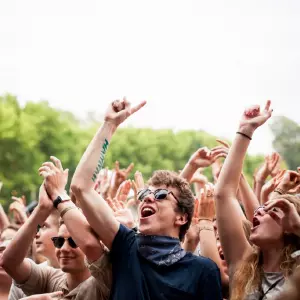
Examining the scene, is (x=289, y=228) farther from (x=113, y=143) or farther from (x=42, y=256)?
(x=113, y=143)

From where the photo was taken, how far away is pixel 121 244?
341cm

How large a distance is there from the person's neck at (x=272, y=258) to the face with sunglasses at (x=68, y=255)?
3.37ft

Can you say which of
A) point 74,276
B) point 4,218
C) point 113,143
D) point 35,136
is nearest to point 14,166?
point 35,136

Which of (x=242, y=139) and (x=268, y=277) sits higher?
(x=242, y=139)

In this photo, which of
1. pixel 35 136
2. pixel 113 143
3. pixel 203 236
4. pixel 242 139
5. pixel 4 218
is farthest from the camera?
pixel 113 143

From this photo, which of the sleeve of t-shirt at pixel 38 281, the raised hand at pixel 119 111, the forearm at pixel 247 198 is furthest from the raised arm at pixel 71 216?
the forearm at pixel 247 198

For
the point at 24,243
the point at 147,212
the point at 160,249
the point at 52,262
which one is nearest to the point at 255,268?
the point at 160,249

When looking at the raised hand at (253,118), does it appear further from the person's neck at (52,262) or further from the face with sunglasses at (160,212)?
the person's neck at (52,262)

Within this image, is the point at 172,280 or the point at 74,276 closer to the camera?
the point at 172,280

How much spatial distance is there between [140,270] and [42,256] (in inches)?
85.9

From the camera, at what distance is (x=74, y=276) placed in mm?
3926

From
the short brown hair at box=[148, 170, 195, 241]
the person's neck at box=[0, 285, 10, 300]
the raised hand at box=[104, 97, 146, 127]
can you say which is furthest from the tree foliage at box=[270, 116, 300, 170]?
the raised hand at box=[104, 97, 146, 127]

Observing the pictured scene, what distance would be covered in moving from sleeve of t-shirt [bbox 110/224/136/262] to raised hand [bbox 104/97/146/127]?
57 cm

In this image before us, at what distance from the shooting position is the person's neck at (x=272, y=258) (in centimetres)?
356
